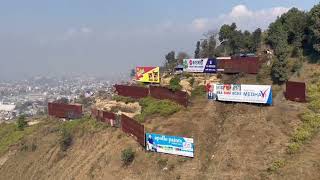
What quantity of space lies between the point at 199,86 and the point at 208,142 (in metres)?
16.8

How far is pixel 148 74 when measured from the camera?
7925cm

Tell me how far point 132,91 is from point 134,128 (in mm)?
17655

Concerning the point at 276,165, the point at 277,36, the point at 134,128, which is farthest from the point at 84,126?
the point at 276,165

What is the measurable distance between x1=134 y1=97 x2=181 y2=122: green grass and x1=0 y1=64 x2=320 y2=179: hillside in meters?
1.02

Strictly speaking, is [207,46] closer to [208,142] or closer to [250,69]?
[250,69]

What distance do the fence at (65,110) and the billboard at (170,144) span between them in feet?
115

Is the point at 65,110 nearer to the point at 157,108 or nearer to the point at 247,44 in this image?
the point at 157,108

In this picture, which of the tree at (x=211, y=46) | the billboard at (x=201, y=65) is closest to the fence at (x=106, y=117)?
the billboard at (x=201, y=65)

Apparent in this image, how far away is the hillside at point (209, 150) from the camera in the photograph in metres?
45.5

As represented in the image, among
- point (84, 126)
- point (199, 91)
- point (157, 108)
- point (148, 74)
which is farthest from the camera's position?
point (148, 74)

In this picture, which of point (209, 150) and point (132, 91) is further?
point (132, 91)

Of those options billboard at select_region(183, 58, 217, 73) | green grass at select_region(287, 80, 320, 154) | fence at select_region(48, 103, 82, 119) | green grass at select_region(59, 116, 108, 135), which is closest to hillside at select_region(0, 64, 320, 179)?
green grass at select_region(59, 116, 108, 135)

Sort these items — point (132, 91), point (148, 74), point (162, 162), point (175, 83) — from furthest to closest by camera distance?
point (148, 74), point (132, 91), point (175, 83), point (162, 162)

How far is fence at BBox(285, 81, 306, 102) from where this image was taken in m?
A: 54.6
